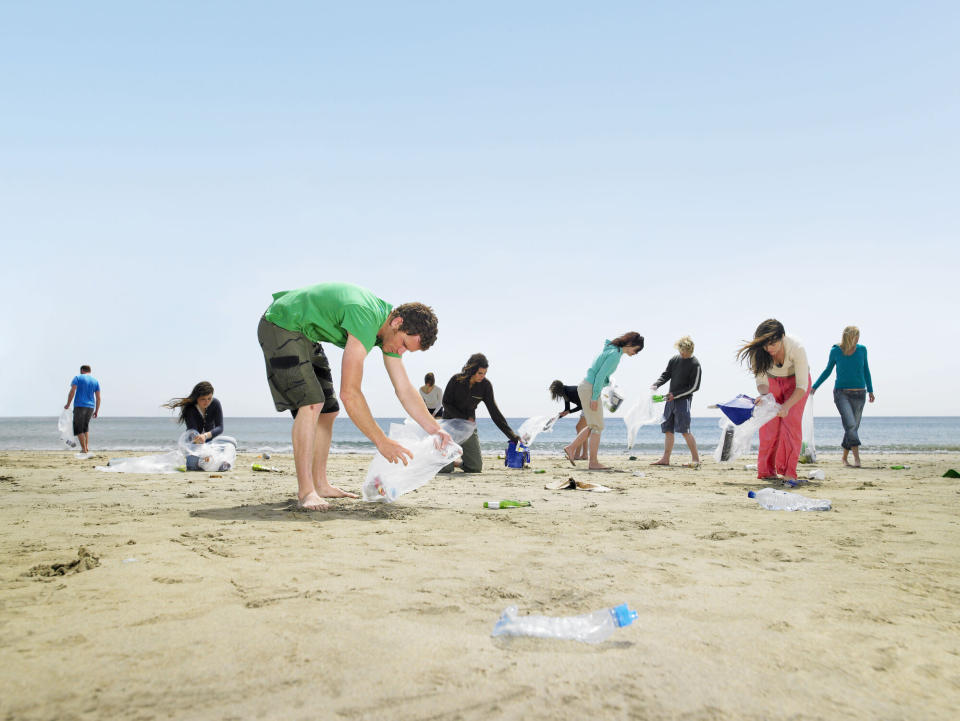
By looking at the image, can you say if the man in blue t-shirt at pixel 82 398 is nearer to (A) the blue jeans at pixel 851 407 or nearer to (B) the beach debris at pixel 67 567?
(B) the beach debris at pixel 67 567

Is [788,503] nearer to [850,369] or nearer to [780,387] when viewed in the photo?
[780,387]

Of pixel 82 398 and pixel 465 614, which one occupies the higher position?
pixel 82 398

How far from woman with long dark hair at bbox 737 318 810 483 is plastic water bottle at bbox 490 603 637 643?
4735mm

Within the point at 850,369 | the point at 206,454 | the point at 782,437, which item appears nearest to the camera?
the point at 782,437

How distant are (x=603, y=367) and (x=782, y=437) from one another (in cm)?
217

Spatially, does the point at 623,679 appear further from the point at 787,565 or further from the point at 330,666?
the point at 787,565

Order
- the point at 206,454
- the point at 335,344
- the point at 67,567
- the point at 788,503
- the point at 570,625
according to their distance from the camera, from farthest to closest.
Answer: the point at 206,454, the point at 788,503, the point at 335,344, the point at 67,567, the point at 570,625

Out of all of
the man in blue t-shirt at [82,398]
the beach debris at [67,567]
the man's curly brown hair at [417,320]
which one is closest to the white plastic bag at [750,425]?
the man's curly brown hair at [417,320]

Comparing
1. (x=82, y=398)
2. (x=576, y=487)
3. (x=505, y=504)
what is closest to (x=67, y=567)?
(x=505, y=504)

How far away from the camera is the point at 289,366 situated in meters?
4.03

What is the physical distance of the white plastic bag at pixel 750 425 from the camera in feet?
20.4

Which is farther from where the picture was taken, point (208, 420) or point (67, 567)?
point (208, 420)

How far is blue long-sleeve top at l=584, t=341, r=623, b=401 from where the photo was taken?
7539mm

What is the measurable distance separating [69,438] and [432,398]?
22.7 feet
